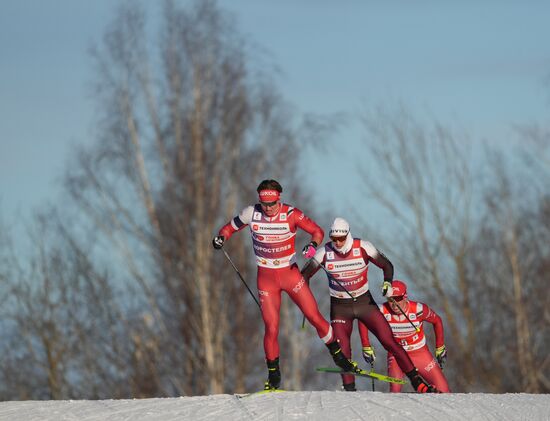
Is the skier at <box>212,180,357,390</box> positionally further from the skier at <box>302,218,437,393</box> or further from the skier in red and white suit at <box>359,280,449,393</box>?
the skier in red and white suit at <box>359,280,449,393</box>

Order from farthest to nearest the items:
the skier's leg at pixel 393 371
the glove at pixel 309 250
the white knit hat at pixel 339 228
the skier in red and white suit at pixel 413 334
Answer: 1. the skier's leg at pixel 393 371
2. the skier in red and white suit at pixel 413 334
3. the white knit hat at pixel 339 228
4. the glove at pixel 309 250

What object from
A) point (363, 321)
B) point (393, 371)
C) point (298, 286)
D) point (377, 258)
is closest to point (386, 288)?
point (377, 258)

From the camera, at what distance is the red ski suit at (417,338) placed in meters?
15.9

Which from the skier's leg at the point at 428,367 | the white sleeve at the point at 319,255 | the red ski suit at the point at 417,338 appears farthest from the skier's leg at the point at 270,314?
the skier's leg at the point at 428,367

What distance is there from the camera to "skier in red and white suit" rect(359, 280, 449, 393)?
15.7 metres

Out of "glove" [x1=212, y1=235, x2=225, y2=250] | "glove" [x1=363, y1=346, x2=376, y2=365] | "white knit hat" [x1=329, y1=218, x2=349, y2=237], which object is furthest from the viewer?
"glove" [x1=363, y1=346, x2=376, y2=365]

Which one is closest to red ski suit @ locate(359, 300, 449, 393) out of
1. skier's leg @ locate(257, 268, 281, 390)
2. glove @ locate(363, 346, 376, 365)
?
glove @ locate(363, 346, 376, 365)

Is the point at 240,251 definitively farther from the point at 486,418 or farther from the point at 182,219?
the point at 486,418

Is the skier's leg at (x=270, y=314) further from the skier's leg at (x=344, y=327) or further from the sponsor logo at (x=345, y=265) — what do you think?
the skier's leg at (x=344, y=327)

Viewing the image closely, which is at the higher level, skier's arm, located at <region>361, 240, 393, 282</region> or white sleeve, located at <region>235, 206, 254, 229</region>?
white sleeve, located at <region>235, 206, 254, 229</region>

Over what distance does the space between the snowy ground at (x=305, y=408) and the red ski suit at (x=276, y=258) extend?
0.88 m

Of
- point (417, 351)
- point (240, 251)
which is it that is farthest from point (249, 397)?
point (240, 251)

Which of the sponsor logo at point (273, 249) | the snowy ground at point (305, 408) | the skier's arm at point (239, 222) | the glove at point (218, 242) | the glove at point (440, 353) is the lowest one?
the snowy ground at point (305, 408)

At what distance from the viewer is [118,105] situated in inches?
1145
